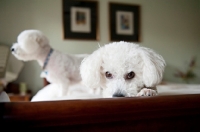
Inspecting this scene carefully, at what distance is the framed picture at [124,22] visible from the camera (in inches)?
140

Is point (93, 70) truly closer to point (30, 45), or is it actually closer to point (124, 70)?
point (124, 70)

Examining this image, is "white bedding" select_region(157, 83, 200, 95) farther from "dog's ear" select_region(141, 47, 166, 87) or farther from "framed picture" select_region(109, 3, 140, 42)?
"framed picture" select_region(109, 3, 140, 42)

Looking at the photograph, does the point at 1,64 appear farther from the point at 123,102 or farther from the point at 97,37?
the point at 123,102

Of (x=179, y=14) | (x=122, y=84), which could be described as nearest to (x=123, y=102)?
(x=122, y=84)

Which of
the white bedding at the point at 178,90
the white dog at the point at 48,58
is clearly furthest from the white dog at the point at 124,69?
the white dog at the point at 48,58

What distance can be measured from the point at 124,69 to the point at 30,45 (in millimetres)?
1269

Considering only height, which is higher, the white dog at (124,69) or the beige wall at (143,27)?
the beige wall at (143,27)

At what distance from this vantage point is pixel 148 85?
902 mm

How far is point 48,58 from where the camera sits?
1.95 metres

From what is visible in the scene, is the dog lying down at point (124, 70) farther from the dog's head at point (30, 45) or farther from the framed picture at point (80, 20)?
the framed picture at point (80, 20)

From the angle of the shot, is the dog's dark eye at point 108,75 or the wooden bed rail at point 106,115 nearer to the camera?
the wooden bed rail at point 106,115

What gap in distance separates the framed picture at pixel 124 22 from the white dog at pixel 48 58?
1692mm

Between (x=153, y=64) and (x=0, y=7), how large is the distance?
2975 mm

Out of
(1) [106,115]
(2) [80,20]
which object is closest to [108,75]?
(1) [106,115]
